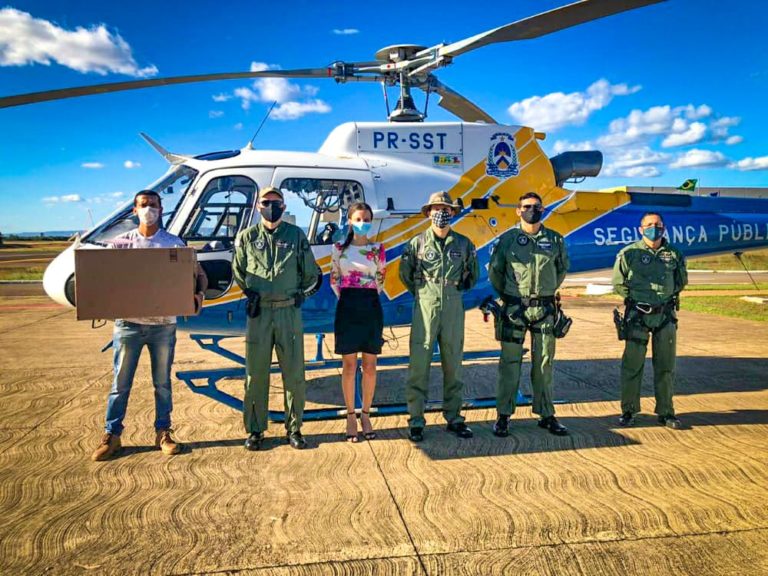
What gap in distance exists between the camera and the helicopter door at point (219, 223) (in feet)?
17.9

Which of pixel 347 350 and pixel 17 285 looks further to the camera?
pixel 17 285

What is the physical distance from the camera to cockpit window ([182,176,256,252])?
5508 mm

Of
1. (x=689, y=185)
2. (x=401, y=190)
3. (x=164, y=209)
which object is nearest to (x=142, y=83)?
(x=164, y=209)

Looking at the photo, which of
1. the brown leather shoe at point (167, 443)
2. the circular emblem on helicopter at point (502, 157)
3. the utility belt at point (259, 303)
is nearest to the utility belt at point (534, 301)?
the utility belt at point (259, 303)

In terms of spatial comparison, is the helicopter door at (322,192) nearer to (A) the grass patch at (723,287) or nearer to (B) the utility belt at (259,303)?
(B) the utility belt at (259,303)

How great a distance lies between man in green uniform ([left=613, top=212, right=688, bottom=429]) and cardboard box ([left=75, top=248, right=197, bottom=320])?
13.3 ft

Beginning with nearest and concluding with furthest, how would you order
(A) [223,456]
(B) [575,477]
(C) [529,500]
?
(C) [529,500]
(B) [575,477]
(A) [223,456]

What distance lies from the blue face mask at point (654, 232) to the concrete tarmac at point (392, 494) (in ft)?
5.97

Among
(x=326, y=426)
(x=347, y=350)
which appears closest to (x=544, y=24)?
(x=347, y=350)

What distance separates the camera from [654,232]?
17.3 ft

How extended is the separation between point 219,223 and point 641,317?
14.4ft

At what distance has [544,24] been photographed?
15.6 ft

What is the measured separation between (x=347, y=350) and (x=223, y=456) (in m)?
1.36

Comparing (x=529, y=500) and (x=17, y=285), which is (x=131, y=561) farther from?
(x=17, y=285)
